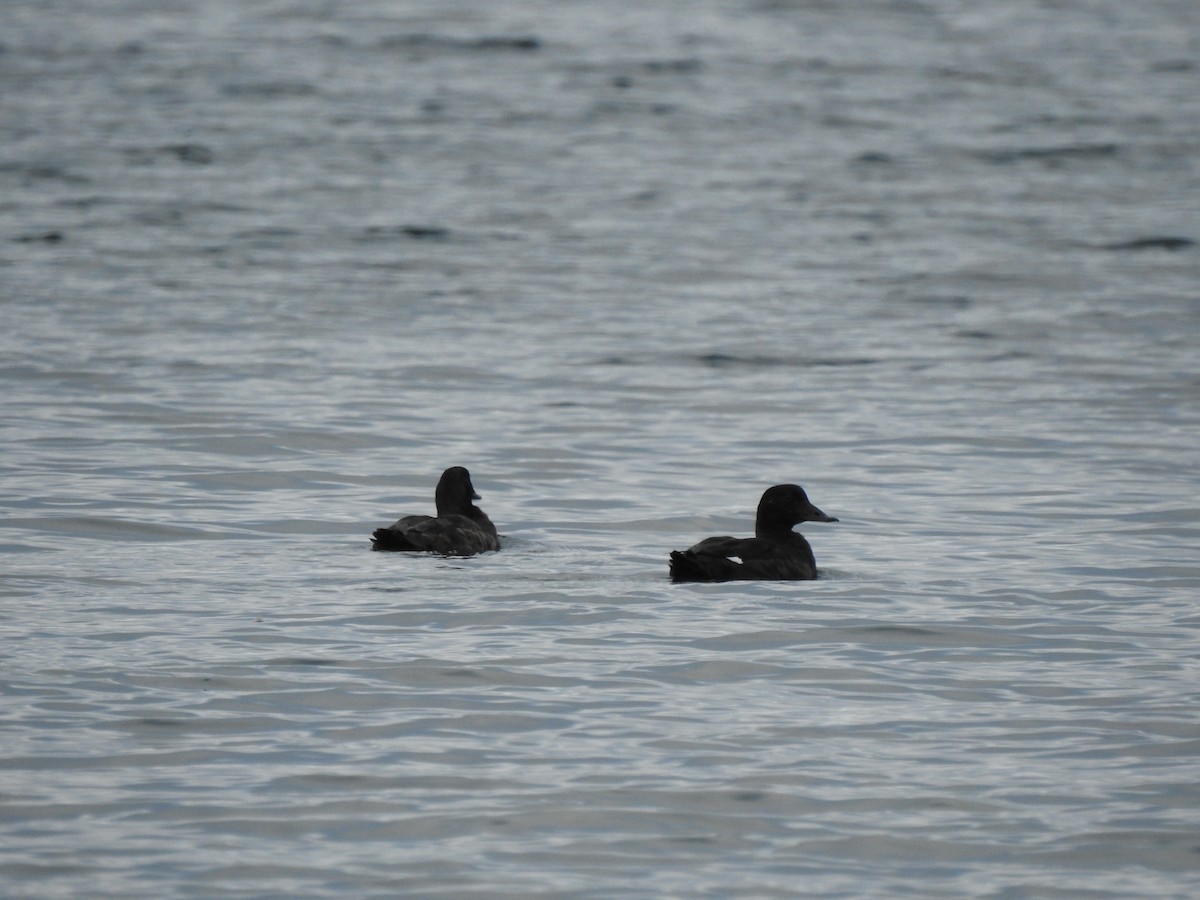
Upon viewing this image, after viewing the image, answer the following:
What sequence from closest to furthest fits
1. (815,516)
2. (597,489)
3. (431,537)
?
(431,537)
(815,516)
(597,489)

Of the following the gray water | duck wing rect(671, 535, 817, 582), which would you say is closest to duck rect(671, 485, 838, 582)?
duck wing rect(671, 535, 817, 582)

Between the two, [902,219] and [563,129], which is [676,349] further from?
[563,129]

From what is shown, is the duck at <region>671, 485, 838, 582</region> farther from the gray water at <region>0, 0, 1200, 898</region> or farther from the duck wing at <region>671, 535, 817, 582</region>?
the gray water at <region>0, 0, 1200, 898</region>

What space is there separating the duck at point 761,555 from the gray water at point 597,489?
0.62 feet

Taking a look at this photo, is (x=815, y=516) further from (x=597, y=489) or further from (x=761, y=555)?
(x=597, y=489)

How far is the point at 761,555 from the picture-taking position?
11875mm

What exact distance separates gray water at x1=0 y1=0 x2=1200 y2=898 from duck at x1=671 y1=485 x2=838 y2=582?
190mm

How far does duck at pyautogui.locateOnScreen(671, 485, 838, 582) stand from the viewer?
459 inches

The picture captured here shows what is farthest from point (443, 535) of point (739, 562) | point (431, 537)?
point (739, 562)

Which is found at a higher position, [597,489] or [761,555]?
[597,489]

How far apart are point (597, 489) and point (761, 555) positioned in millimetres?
3585

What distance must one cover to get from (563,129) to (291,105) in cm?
586

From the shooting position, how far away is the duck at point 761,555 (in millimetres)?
11656

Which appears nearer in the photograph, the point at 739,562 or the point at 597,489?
the point at 739,562
